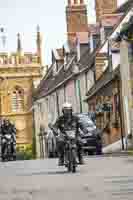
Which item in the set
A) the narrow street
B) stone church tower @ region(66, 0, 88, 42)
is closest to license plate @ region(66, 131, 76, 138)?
the narrow street

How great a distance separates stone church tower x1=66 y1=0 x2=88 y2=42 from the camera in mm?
61625

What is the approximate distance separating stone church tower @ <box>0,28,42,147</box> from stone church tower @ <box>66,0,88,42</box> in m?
33.8

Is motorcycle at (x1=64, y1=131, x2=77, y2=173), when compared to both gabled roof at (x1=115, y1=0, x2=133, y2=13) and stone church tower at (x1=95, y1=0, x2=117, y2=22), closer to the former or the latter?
gabled roof at (x1=115, y1=0, x2=133, y2=13)

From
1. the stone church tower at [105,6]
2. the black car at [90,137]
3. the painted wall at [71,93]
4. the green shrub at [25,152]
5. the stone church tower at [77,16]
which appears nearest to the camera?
the black car at [90,137]

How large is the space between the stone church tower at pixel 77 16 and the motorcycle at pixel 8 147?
29.5 meters

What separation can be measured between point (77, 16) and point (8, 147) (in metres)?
30.8

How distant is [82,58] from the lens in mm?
57062

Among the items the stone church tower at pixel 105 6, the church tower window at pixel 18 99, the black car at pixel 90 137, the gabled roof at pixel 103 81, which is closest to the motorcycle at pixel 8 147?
the black car at pixel 90 137

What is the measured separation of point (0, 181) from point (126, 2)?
107ft

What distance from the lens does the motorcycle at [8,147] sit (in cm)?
3180

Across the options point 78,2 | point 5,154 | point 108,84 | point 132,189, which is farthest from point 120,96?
point 132,189

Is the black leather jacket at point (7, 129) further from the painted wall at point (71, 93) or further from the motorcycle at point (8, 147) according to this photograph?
the painted wall at point (71, 93)

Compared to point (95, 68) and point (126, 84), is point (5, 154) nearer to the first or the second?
point (126, 84)

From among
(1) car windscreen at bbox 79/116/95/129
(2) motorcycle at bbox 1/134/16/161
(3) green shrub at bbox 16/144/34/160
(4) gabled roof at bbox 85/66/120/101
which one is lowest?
(3) green shrub at bbox 16/144/34/160
